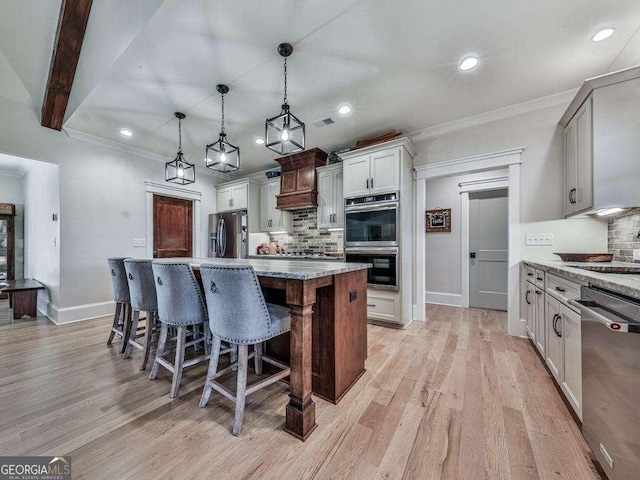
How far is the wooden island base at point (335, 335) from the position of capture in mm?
1755

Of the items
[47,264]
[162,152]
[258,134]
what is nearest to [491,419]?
[258,134]

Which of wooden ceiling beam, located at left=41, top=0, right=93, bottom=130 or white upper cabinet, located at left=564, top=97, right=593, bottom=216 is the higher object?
wooden ceiling beam, located at left=41, top=0, right=93, bottom=130

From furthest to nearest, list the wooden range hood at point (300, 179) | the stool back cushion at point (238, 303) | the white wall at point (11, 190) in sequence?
the white wall at point (11, 190) < the wooden range hood at point (300, 179) < the stool back cushion at point (238, 303)

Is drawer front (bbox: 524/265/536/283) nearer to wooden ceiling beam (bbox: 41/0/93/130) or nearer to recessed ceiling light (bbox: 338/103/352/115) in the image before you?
recessed ceiling light (bbox: 338/103/352/115)

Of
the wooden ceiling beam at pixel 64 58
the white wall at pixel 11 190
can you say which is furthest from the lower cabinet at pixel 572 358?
the white wall at pixel 11 190

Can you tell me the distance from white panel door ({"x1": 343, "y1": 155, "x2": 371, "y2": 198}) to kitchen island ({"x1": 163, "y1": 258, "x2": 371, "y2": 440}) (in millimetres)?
1704

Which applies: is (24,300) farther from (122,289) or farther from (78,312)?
(122,289)

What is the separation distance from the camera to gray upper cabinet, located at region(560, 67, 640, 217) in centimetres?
192

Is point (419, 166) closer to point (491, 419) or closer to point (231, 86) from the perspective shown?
point (231, 86)

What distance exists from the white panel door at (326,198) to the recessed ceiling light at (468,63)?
7.03ft

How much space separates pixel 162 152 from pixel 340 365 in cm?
462

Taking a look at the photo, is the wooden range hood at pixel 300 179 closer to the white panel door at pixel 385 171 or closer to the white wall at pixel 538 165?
the white panel door at pixel 385 171

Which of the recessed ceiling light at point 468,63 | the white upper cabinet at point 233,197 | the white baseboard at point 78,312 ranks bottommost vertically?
the white baseboard at point 78,312

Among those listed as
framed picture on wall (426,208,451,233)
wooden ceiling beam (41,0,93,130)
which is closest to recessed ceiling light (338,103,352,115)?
wooden ceiling beam (41,0,93,130)
